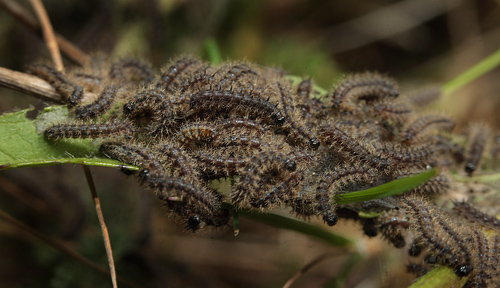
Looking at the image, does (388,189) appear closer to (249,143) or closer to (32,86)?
(249,143)

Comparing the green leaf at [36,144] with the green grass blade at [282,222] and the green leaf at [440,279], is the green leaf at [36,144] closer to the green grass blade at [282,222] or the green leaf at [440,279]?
the green grass blade at [282,222]

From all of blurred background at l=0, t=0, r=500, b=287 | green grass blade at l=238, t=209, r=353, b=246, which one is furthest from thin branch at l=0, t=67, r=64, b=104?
green grass blade at l=238, t=209, r=353, b=246

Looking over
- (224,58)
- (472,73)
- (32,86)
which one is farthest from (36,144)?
(472,73)

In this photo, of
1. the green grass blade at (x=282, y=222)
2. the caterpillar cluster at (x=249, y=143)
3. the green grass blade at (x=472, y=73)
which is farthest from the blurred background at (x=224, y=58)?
the green grass blade at (x=472, y=73)

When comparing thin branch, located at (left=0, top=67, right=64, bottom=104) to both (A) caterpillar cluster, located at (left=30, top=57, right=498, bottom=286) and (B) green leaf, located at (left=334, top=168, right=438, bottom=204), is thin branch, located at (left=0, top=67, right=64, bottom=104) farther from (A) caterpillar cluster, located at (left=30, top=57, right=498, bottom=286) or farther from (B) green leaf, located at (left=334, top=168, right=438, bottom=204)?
(B) green leaf, located at (left=334, top=168, right=438, bottom=204)

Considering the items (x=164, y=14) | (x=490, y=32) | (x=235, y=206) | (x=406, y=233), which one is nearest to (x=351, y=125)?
(x=406, y=233)

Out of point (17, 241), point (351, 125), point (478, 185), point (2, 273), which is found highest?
point (351, 125)

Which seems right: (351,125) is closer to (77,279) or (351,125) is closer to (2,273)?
(77,279)

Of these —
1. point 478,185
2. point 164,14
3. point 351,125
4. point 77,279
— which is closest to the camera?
point 351,125
